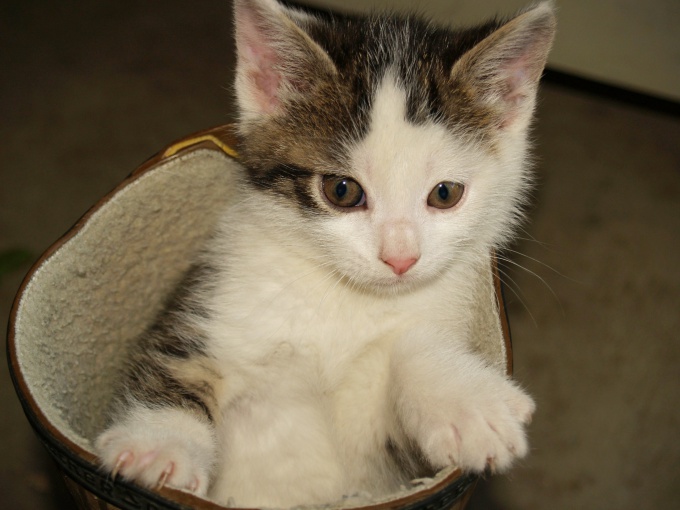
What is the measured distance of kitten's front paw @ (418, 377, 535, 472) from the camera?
1.15m

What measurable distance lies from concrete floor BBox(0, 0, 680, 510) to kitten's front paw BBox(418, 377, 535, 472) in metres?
1.14

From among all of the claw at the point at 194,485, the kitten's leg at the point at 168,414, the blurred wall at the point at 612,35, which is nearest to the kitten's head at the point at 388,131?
the kitten's leg at the point at 168,414

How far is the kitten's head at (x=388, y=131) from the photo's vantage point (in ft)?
4.30

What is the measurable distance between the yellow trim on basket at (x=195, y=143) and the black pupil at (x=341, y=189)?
416mm

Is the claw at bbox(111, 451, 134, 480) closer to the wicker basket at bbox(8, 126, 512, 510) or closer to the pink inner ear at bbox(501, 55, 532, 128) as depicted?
the wicker basket at bbox(8, 126, 512, 510)

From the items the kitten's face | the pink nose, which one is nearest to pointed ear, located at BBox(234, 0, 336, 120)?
the kitten's face

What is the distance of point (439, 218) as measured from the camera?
1354 mm

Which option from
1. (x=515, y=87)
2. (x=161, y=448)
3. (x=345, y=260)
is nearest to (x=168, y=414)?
(x=161, y=448)

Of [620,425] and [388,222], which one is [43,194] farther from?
[620,425]

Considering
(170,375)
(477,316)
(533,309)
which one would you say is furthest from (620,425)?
(170,375)

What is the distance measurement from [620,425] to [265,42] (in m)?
1.84

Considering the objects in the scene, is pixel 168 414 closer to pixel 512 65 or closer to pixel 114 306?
pixel 114 306

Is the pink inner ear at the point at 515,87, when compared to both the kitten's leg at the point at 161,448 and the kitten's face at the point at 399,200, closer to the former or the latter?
the kitten's face at the point at 399,200

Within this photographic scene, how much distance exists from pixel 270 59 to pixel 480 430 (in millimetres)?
844
